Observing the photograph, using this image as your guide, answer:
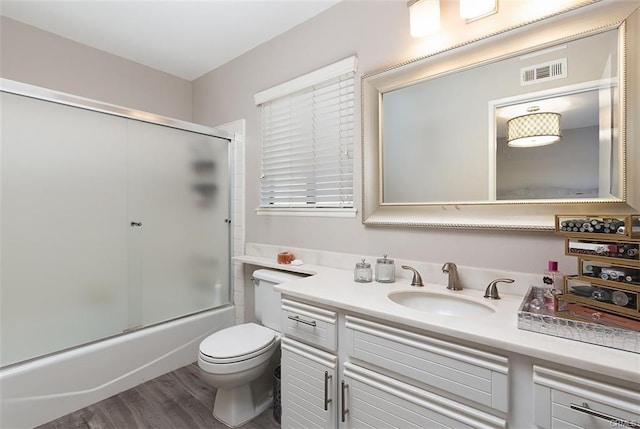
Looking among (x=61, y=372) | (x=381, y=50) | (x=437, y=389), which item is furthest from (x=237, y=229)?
(x=437, y=389)

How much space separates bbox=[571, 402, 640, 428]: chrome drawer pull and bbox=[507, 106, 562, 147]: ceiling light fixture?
0.93 m

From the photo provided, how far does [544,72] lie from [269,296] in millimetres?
1828

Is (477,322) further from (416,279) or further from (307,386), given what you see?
(307,386)

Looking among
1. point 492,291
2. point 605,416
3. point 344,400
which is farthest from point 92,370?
point 605,416

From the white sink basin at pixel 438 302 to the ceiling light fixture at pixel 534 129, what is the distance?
0.70 m

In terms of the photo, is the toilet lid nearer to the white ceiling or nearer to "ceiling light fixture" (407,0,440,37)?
"ceiling light fixture" (407,0,440,37)

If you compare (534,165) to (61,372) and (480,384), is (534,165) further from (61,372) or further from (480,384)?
(61,372)

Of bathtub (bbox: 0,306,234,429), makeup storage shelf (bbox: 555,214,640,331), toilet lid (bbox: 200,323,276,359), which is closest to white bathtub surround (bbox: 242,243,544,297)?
makeup storage shelf (bbox: 555,214,640,331)

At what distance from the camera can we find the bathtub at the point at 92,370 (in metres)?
1.57

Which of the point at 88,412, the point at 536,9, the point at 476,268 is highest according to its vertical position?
the point at 536,9

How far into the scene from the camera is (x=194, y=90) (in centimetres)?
297

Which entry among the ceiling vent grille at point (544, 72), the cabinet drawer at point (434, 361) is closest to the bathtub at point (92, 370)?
the cabinet drawer at point (434, 361)

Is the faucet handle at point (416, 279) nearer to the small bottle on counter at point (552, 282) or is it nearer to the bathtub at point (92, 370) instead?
the small bottle on counter at point (552, 282)

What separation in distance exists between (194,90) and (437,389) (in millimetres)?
3154
